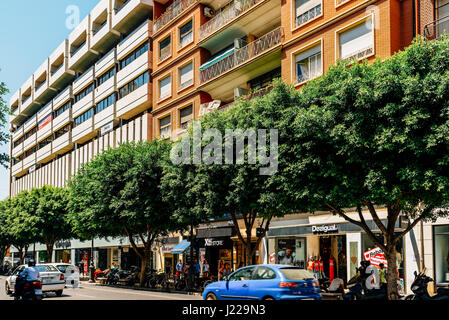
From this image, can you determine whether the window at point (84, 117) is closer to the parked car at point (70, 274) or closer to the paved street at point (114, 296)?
the parked car at point (70, 274)

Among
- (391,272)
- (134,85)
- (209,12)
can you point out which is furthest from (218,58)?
(391,272)

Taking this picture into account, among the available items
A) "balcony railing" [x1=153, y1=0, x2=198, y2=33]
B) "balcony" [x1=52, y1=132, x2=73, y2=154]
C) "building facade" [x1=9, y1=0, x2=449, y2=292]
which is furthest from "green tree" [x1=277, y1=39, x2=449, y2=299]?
"balcony" [x1=52, y1=132, x2=73, y2=154]

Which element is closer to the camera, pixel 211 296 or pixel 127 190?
pixel 211 296

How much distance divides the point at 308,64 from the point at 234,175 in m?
8.52

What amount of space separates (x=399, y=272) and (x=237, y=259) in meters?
12.6

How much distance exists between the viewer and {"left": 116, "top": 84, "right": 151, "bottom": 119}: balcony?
137 feet

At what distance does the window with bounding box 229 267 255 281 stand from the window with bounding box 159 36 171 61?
90.4 feet

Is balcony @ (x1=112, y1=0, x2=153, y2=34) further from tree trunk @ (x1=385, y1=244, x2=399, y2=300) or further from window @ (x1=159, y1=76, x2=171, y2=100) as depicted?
tree trunk @ (x1=385, y1=244, x2=399, y2=300)

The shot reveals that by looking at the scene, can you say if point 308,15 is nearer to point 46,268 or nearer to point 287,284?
point 287,284

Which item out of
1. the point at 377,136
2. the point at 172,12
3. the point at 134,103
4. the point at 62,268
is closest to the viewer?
the point at 377,136

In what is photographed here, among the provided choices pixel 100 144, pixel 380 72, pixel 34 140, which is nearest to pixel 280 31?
pixel 380 72

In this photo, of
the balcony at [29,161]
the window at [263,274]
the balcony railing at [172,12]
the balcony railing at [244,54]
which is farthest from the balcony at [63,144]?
the window at [263,274]

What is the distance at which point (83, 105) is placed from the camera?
55.3 m

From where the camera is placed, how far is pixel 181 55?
3728 cm
